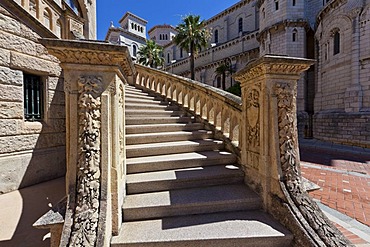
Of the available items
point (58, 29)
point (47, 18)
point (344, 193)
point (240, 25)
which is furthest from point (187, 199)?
point (240, 25)

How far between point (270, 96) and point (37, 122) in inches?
228

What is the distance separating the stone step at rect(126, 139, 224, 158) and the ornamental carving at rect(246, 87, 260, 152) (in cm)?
108

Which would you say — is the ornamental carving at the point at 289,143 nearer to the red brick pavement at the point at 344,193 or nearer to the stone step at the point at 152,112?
the red brick pavement at the point at 344,193

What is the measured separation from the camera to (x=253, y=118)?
3.19m

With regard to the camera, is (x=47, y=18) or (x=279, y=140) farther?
(x=47, y=18)

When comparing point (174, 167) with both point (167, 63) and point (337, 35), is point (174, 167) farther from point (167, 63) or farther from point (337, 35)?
point (167, 63)

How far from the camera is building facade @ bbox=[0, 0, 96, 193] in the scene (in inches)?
177

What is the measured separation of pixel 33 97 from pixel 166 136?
3904mm

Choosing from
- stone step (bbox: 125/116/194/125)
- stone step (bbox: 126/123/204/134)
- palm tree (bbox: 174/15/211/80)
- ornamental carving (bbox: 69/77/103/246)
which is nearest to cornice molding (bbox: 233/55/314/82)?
ornamental carving (bbox: 69/77/103/246)

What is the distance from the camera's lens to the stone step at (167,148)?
3.84 metres

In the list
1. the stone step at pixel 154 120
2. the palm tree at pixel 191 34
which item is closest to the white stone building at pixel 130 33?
the palm tree at pixel 191 34

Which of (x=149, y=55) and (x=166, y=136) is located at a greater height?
(x=149, y=55)

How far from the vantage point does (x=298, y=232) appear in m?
2.37

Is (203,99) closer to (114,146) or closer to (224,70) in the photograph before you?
(114,146)
